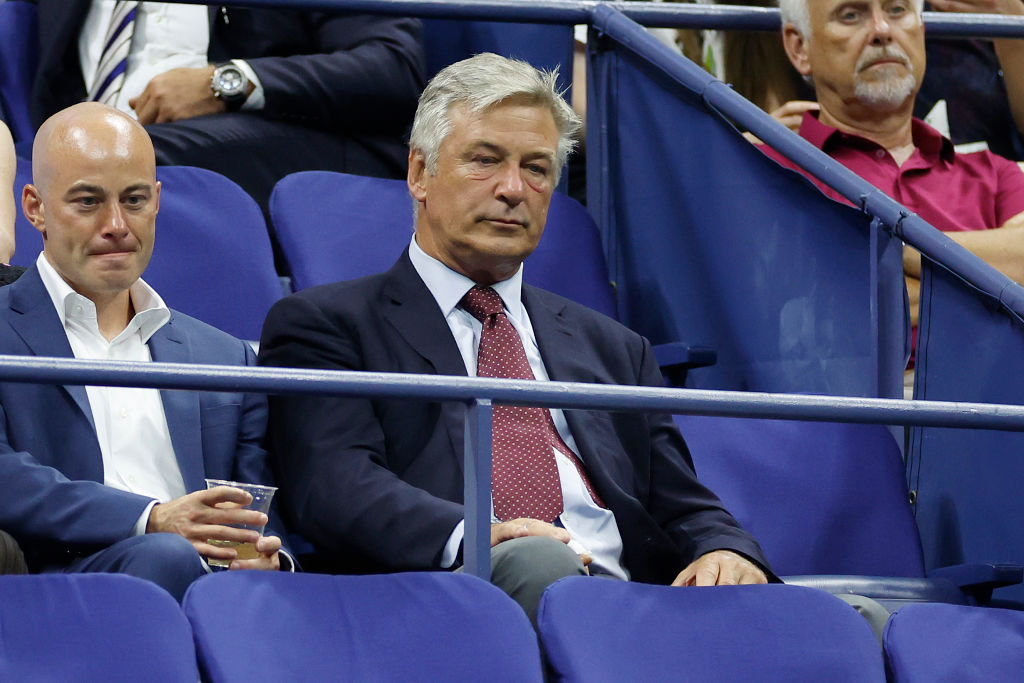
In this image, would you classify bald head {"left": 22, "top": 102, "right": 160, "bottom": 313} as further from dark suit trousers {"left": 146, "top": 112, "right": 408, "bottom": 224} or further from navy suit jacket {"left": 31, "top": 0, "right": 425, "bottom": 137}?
navy suit jacket {"left": 31, "top": 0, "right": 425, "bottom": 137}

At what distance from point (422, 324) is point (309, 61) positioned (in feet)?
3.03

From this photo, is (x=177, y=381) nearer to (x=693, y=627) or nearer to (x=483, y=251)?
(x=693, y=627)

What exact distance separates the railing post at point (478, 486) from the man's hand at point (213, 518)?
0.23 m

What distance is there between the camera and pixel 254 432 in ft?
7.10

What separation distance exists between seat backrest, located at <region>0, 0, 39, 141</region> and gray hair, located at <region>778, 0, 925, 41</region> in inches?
54.1

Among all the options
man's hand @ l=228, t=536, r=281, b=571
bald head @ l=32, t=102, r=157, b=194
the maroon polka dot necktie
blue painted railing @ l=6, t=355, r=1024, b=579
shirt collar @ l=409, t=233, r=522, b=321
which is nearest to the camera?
blue painted railing @ l=6, t=355, r=1024, b=579

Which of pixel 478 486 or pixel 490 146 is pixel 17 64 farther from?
pixel 478 486

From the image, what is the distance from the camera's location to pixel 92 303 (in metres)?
2.16

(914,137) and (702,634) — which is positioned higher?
(914,137)

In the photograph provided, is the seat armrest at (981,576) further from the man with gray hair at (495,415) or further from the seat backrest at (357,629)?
the seat backrest at (357,629)

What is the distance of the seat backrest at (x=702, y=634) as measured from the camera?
1667mm

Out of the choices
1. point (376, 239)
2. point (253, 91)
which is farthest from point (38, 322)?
point (253, 91)

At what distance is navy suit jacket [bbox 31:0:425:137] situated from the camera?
9.95 feet

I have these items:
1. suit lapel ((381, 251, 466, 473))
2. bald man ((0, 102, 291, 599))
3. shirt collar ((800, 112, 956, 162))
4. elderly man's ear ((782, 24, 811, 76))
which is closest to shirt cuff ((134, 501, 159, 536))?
bald man ((0, 102, 291, 599))
